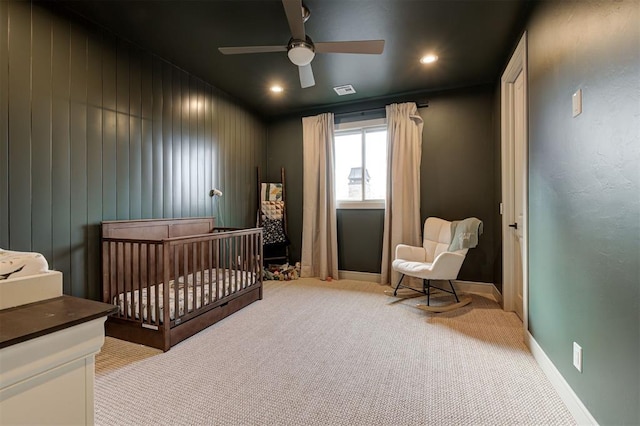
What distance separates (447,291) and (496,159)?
1606mm

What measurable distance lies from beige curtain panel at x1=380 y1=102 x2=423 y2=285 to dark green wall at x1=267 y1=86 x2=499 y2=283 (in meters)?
0.17

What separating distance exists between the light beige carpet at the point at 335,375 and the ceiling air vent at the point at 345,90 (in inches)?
104

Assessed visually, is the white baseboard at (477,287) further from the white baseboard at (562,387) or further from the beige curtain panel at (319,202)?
the beige curtain panel at (319,202)

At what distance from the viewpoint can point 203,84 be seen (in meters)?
3.37

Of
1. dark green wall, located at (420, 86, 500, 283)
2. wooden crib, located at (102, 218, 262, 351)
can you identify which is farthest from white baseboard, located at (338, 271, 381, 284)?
wooden crib, located at (102, 218, 262, 351)

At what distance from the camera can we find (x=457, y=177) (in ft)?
11.6

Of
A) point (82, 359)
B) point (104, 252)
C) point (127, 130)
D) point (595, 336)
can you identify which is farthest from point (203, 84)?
point (595, 336)

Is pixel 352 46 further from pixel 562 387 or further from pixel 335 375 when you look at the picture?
pixel 562 387

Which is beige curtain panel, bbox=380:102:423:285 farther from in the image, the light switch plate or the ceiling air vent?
the light switch plate

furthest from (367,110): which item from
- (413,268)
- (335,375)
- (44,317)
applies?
(44,317)

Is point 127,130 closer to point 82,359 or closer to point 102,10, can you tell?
point 102,10

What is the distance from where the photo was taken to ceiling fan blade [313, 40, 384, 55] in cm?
209

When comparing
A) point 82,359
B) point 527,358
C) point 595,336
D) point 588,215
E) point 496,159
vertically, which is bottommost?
Result: point 527,358

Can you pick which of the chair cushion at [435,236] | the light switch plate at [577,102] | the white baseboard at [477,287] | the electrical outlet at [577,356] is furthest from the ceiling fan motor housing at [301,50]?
the white baseboard at [477,287]
